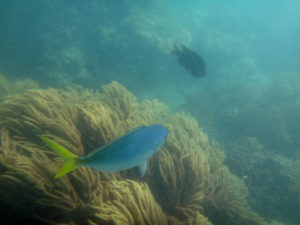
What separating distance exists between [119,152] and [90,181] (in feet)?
4.71

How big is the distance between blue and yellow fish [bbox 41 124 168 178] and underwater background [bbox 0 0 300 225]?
0.95 m

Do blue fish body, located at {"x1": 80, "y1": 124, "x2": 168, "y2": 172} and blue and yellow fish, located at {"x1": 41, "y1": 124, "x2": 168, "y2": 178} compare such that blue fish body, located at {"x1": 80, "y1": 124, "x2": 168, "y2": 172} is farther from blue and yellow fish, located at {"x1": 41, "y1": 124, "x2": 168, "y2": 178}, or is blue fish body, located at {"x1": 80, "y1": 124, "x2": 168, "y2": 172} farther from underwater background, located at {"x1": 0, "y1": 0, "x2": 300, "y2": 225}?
underwater background, located at {"x1": 0, "y1": 0, "x2": 300, "y2": 225}

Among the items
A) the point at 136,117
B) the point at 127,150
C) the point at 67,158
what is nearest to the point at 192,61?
the point at 136,117

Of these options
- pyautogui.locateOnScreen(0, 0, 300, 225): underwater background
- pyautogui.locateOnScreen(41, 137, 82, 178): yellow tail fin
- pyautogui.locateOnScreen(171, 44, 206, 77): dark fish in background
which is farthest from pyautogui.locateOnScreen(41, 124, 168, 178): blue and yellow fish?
pyautogui.locateOnScreen(171, 44, 206, 77): dark fish in background

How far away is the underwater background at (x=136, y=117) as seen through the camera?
2.42 m

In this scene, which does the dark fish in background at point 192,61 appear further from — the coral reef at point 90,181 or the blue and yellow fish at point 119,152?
the blue and yellow fish at point 119,152

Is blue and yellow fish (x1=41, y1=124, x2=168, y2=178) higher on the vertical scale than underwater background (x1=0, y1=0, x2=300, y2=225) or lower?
lower

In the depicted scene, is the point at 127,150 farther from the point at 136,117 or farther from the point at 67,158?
the point at 136,117

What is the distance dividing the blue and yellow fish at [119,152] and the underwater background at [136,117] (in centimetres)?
95

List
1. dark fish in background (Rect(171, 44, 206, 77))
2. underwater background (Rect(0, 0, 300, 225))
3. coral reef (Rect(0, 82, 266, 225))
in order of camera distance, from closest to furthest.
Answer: coral reef (Rect(0, 82, 266, 225)) < underwater background (Rect(0, 0, 300, 225)) < dark fish in background (Rect(171, 44, 206, 77))

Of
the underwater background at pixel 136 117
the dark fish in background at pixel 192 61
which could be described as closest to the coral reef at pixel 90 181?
the underwater background at pixel 136 117

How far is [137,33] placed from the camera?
1230 centimetres

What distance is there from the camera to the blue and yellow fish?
1403 millimetres

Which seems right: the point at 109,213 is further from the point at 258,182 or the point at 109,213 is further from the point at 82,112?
the point at 258,182
